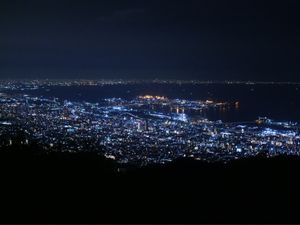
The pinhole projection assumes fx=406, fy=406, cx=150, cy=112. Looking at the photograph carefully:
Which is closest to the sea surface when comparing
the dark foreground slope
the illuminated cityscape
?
the illuminated cityscape

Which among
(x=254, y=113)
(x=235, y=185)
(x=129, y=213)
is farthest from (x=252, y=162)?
(x=254, y=113)

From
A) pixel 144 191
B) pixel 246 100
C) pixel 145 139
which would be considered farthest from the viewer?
pixel 246 100

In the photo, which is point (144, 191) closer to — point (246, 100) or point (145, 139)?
point (145, 139)

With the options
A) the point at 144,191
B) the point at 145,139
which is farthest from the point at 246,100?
the point at 144,191

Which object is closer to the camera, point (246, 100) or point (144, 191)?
point (144, 191)

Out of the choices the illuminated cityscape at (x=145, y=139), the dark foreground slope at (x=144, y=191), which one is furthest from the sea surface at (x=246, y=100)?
the dark foreground slope at (x=144, y=191)

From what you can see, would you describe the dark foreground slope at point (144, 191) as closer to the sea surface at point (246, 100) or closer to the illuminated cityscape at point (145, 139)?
the illuminated cityscape at point (145, 139)

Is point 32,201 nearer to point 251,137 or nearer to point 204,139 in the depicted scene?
point 204,139

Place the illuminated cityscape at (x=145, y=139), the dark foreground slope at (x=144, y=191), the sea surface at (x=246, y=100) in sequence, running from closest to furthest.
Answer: the dark foreground slope at (x=144, y=191), the illuminated cityscape at (x=145, y=139), the sea surface at (x=246, y=100)

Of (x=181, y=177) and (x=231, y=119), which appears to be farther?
(x=231, y=119)
